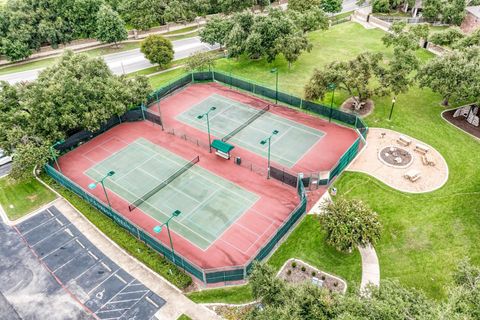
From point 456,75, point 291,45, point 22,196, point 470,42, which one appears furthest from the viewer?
point 291,45

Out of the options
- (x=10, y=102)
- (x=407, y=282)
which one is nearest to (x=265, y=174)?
(x=407, y=282)

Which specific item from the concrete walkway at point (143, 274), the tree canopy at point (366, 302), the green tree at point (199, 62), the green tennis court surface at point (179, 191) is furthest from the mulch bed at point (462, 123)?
the concrete walkway at point (143, 274)

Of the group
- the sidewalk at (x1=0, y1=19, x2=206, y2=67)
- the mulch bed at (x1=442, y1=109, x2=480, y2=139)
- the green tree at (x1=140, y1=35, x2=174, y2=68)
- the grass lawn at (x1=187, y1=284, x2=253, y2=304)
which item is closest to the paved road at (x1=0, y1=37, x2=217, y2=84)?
the green tree at (x1=140, y1=35, x2=174, y2=68)

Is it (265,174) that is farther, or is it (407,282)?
(265,174)

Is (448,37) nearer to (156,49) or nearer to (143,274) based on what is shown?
(156,49)

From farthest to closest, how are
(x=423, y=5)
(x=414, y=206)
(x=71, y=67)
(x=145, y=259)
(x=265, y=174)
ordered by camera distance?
(x=423, y=5) < (x=71, y=67) < (x=265, y=174) < (x=414, y=206) < (x=145, y=259)

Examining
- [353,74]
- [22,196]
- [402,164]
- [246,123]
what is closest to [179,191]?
[246,123]

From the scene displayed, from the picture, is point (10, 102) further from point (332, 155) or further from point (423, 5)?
point (423, 5)

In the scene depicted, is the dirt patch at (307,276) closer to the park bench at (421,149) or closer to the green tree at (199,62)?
the park bench at (421,149)
